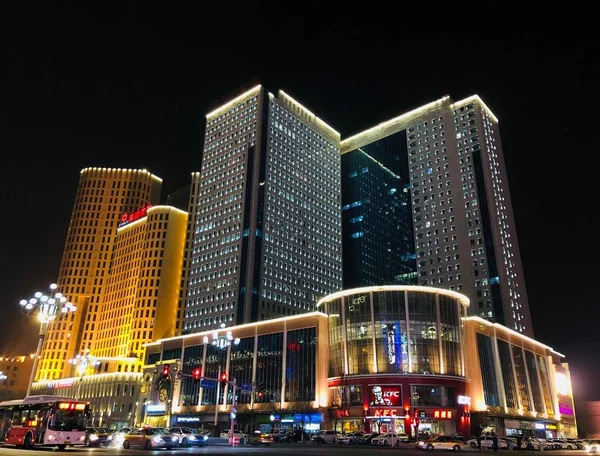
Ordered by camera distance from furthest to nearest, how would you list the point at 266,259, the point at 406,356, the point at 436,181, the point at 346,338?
the point at 436,181
the point at 266,259
the point at 346,338
the point at 406,356

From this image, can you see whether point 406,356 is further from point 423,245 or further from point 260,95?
point 260,95

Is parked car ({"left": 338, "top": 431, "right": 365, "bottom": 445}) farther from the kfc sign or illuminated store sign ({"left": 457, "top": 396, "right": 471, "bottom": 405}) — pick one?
illuminated store sign ({"left": 457, "top": 396, "right": 471, "bottom": 405})

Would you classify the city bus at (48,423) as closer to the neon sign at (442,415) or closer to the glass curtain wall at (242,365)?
the neon sign at (442,415)

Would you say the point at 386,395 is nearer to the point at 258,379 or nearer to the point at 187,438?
the point at 258,379

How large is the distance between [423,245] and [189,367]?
241ft

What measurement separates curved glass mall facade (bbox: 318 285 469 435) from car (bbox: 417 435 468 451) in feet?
74.7

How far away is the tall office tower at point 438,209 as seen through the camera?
122 metres

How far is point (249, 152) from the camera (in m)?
133

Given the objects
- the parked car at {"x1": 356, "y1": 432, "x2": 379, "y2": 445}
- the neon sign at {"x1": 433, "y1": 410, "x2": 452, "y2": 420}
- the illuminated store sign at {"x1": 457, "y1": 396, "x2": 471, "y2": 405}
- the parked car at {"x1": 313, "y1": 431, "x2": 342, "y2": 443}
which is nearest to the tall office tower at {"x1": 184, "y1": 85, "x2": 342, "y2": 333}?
the neon sign at {"x1": 433, "y1": 410, "x2": 452, "y2": 420}

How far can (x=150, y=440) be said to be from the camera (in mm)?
38781

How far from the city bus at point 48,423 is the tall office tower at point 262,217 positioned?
76.1 meters

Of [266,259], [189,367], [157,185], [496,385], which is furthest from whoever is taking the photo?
[157,185]

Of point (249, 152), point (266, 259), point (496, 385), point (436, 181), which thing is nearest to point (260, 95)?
point (249, 152)

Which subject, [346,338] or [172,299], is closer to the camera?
[346,338]
